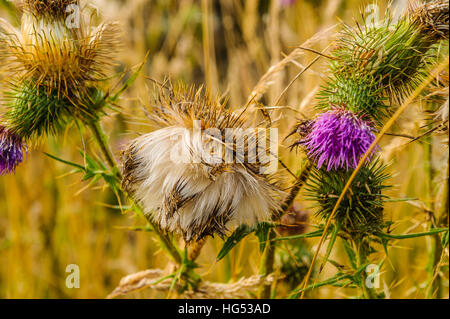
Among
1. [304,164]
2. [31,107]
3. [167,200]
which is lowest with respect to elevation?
[167,200]

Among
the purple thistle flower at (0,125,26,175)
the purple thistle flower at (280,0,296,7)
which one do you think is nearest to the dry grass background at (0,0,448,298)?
the purple thistle flower at (280,0,296,7)

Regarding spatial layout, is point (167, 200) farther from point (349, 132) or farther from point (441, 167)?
point (441, 167)

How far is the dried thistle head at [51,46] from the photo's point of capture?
1.46 meters

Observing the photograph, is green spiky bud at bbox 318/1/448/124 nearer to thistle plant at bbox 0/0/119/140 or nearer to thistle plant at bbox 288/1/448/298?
thistle plant at bbox 288/1/448/298

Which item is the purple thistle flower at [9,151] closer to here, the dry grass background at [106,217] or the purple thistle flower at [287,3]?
the dry grass background at [106,217]

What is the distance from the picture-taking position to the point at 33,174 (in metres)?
3.34

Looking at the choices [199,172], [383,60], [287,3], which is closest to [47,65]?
[199,172]

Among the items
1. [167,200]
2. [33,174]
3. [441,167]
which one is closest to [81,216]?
[33,174]

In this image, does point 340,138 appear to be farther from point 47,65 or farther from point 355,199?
point 47,65

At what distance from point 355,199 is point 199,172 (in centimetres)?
51

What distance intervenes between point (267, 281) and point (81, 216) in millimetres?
2006

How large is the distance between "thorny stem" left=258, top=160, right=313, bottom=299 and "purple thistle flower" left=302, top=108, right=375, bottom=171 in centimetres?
14

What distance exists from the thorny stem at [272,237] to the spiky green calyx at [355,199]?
57 mm

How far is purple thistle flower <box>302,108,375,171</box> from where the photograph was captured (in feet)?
3.96
